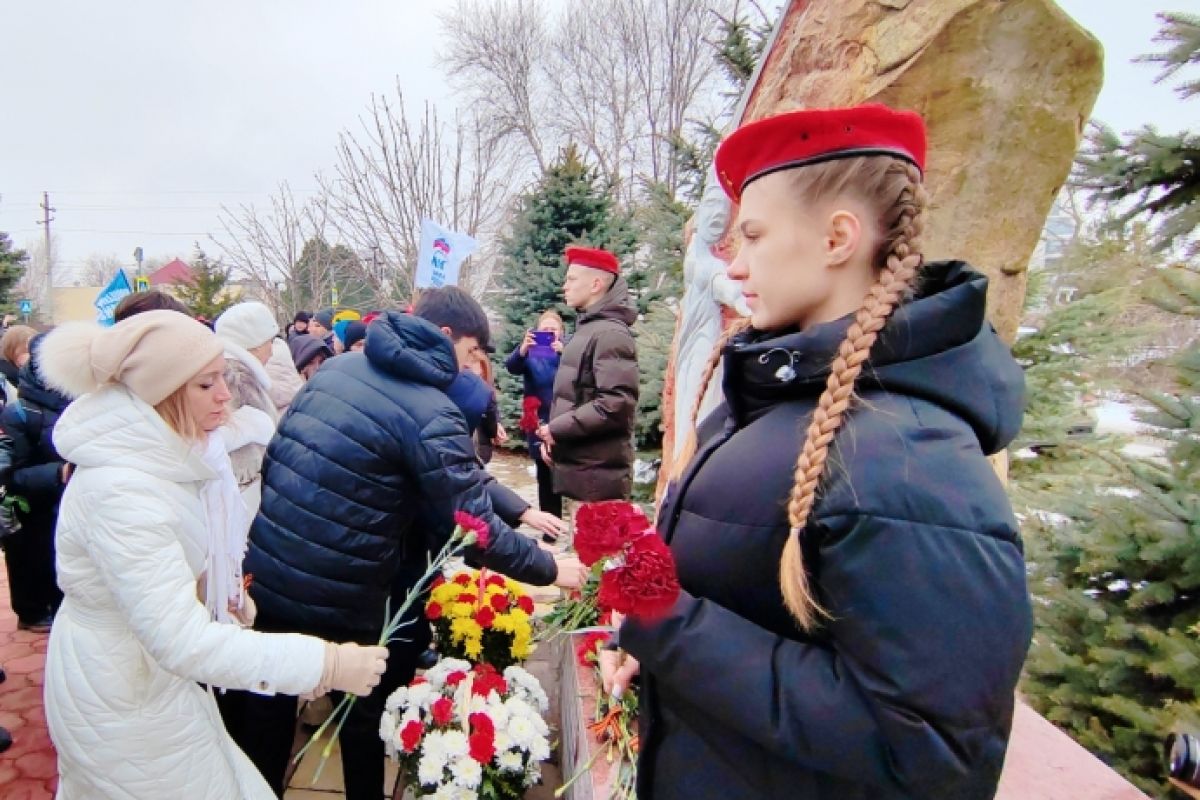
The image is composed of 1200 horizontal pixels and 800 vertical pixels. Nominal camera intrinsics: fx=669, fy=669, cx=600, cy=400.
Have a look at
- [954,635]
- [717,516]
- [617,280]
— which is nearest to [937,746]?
[954,635]

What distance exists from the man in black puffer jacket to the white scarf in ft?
0.22

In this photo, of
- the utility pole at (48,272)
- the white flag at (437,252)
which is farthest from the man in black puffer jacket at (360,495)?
the utility pole at (48,272)

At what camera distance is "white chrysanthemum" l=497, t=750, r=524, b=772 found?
243 centimetres

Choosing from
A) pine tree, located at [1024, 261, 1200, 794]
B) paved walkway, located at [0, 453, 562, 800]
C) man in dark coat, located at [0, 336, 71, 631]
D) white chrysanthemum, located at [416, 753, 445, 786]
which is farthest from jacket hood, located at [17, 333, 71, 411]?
pine tree, located at [1024, 261, 1200, 794]

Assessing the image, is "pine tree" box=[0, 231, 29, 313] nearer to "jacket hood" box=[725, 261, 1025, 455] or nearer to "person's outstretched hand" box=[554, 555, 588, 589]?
"person's outstretched hand" box=[554, 555, 588, 589]

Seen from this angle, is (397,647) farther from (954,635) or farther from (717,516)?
(954,635)

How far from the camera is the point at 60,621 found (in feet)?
5.62

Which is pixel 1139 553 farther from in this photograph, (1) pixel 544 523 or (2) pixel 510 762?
(2) pixel 510 762

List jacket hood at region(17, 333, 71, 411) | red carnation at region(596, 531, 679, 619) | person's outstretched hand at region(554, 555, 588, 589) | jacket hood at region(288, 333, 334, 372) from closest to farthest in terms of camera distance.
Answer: red carnation at region(596, 531, 679, 619)
person's outstretched hand at region(554, 555, 588, 589)
jacket hood at region(17, 333, 71, 411)
jacket hood at region(288, 333, 334, 372)

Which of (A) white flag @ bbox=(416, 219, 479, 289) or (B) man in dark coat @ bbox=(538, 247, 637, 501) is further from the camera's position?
(A) white flag @ bbox=(416, 219, 479, 289)

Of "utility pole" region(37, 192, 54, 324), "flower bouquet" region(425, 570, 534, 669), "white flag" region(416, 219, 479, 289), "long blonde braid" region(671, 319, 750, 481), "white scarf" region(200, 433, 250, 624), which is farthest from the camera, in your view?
"utility pole" region(37, 192, 54, 324)

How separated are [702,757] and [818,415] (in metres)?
0.62

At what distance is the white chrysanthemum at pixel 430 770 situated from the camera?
234cm

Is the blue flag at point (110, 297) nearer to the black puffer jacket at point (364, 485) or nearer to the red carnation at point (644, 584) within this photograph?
the black puffer jacket at point (364, 485)
